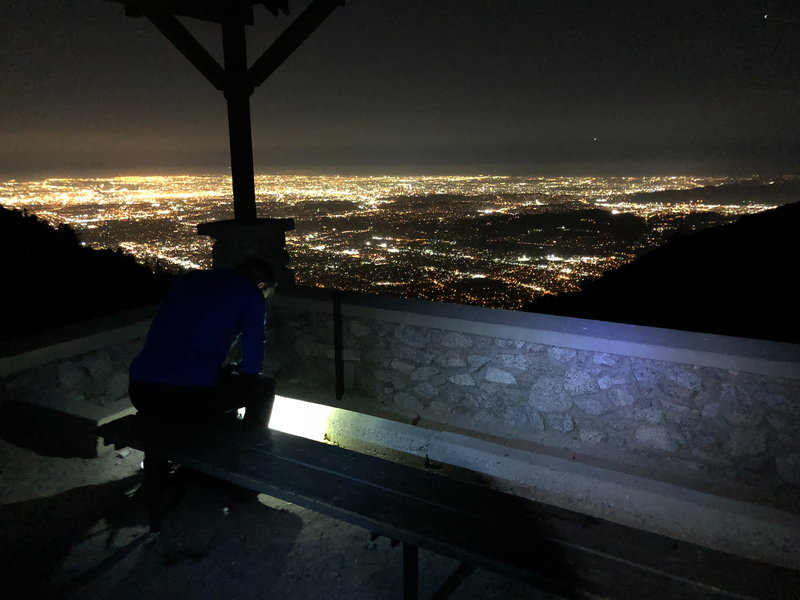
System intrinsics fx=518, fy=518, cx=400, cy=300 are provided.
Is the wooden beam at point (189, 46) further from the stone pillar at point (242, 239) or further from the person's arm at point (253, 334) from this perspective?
the person's arm at point (253, 334)

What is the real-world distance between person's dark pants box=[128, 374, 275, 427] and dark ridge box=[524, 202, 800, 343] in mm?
6314

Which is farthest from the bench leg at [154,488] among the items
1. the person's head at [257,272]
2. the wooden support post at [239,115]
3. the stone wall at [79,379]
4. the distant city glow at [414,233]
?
the distant city glow at [414,233]

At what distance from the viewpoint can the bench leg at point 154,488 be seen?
2.49 m

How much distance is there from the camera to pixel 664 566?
162 cm

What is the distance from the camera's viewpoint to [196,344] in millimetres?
2389

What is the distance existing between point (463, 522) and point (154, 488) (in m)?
1.55

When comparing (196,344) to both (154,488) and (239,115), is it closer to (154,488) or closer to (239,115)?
(154,488)

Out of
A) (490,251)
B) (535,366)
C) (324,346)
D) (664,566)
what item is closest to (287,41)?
(324,346)

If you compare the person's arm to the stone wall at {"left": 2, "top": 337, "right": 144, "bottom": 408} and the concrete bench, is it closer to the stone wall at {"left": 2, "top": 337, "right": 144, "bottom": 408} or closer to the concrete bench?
the concrete bench

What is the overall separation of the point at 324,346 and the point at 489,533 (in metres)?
2.66

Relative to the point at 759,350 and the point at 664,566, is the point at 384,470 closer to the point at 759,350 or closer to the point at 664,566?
the point at 664,566

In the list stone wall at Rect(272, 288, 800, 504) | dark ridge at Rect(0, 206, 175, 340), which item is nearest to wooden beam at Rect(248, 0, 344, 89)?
stone wall at Rect(272, 288, 800, 504)

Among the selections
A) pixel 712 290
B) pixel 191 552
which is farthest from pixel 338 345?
pixel 712 290

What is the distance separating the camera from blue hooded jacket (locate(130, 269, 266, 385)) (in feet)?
7.82
